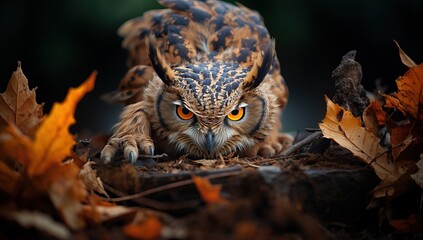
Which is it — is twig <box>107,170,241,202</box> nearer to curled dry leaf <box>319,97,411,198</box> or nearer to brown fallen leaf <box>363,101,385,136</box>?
curled dry leaf <box>319,97,411,198</box>

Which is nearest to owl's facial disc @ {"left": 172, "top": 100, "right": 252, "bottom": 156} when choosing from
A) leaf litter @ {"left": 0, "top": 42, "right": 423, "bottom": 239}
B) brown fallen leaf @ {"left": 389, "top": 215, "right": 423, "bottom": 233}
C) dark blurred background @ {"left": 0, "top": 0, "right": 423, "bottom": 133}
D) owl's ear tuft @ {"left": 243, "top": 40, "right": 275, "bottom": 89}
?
owl's ear tuft @ {"left": 243, "top": 40, "right": 275, "bottom": 89}

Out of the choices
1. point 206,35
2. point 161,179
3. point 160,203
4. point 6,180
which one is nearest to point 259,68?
point 206,35

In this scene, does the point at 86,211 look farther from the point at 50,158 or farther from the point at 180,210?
the point at 180,210

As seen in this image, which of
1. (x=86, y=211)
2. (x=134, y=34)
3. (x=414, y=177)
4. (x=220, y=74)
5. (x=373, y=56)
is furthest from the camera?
(x=373, y=56)

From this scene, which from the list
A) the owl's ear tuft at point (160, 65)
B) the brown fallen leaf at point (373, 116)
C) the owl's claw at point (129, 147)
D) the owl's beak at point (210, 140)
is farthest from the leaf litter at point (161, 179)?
the owl's ear tuft at point (160, 65)

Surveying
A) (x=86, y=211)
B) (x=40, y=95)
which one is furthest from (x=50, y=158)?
(x=40, y=95)

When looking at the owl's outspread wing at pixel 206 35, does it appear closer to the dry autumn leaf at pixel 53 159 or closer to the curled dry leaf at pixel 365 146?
the curled dry leaf at pixel 365 146

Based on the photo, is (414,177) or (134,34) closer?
(414,177)
